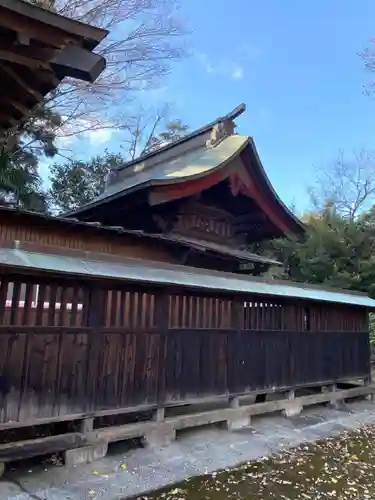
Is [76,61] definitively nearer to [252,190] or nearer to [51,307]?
[51,307]

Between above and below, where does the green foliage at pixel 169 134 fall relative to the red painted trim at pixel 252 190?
above

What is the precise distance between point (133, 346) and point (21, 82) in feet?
12.0

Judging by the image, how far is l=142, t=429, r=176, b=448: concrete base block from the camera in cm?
595

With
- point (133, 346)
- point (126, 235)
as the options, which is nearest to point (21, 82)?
point (133, 346)

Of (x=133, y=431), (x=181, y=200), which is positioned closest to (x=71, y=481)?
(x=133, y=431)

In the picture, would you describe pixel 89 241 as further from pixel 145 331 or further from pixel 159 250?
pixel 145 331

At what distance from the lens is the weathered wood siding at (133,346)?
4.88m

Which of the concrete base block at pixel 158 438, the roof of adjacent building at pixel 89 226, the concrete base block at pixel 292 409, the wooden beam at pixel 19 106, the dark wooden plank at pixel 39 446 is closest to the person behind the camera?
the wooden beam at pixel 19 106

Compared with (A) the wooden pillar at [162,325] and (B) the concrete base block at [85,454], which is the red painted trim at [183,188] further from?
(B) the concrete base block at [85,454]

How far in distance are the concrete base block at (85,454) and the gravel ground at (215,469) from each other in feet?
0.27

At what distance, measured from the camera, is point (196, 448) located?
619cm

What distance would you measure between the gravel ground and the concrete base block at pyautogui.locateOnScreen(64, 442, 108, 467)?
3.3 inches

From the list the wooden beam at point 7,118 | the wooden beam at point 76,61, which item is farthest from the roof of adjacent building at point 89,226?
the wooden beam at point 76,61

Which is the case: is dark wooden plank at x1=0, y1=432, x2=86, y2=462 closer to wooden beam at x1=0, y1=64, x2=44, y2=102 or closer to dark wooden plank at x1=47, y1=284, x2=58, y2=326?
dark wooden plank at x1=47, y1=284, x2=58, y2=326
